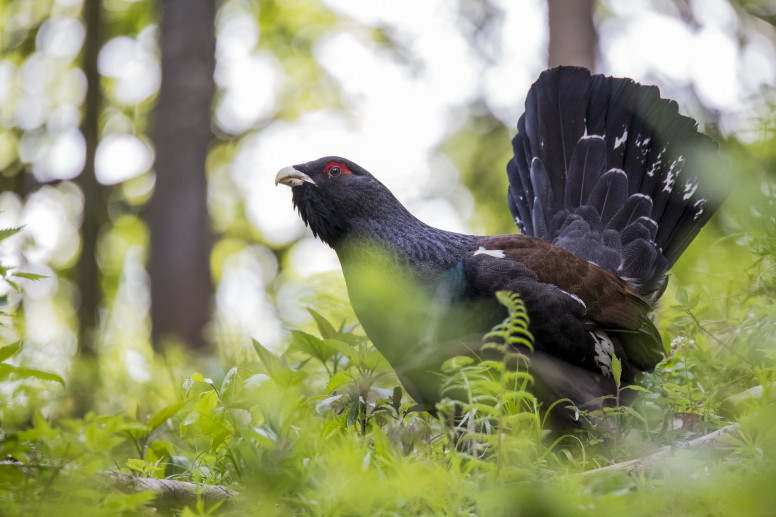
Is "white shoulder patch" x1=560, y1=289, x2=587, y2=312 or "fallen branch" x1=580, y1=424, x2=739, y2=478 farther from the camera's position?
"white shoulder patch" x1=560, y1=289, x2=587, y2=312

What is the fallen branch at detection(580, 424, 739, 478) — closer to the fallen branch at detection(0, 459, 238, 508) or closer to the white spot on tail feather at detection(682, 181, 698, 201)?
the fallen branch at detection(0, 459, 238, 508)

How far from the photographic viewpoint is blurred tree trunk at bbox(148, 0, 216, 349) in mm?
8500

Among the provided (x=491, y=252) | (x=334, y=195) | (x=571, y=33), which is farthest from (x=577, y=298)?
(x=571, y=33)

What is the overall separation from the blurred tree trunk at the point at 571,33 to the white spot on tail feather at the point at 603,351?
447 centimetres

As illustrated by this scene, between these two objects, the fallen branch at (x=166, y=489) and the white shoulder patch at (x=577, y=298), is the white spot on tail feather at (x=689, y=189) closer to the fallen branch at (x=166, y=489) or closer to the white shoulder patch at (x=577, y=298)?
the white shoulder patch at (x=577, y=298)

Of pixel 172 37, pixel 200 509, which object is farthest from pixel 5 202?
pixel 200 509

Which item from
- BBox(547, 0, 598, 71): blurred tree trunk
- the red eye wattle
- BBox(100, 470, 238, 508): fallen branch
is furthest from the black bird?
BBox(547, 0, 598, 71): blurred tree trunk

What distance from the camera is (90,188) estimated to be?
843 centimetres

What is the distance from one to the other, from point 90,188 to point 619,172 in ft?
21.6

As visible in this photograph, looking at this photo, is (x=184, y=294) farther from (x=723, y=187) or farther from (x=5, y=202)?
(x=723, y=187)

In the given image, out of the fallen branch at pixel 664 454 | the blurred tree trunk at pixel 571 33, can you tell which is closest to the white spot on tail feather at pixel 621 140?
the blurred tree trunk at pixel 571 33

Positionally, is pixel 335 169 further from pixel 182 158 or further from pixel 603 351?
pixel 182 158

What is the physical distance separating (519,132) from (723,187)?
4.99 ft

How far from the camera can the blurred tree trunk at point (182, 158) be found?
850 cm
